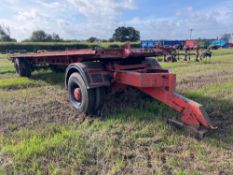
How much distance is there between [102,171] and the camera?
299cm

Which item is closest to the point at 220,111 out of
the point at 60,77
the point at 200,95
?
the point at 200,95

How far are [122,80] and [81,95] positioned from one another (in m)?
0.88

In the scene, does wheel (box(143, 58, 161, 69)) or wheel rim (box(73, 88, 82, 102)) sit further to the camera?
wheel (box(143, 58, 161, 69))

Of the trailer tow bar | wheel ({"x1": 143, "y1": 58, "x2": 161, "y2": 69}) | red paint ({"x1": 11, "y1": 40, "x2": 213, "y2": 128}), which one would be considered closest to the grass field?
the trailer tow bar

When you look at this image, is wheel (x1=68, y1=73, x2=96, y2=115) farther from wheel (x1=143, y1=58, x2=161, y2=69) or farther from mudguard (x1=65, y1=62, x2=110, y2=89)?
wheel (x1=143, y1=58, x2=161, y2=69)

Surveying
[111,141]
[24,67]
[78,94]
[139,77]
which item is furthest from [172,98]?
[24,67]

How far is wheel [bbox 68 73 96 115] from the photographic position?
4.64 m

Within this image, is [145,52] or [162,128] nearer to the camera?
[162,128]

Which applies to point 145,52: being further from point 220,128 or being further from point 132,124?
point 220,128

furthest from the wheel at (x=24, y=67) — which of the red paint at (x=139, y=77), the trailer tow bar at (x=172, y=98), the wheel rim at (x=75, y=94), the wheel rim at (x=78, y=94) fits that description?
the trailer tow bar at (x=172, y=98)

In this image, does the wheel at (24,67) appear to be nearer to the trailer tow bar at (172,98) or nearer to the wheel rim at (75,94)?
the wheel rim at (75,94)

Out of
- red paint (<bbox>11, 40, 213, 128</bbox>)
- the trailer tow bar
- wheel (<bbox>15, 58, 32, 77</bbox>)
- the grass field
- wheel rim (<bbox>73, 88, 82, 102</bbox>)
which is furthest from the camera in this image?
wheel (<bbox>15, 58, 32, 77</bbox>)

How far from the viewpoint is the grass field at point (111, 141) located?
9.96ft

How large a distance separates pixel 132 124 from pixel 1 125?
7.56 feet
